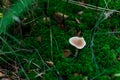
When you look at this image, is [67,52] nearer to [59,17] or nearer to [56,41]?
[56,41]

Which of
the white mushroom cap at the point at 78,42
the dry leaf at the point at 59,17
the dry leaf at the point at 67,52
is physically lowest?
the dry leaf at the point at 67,52

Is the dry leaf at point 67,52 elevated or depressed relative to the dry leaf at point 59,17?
depressed

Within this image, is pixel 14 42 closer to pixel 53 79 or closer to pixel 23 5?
pixel 23 5

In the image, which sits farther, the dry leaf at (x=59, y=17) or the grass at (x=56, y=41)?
the dry leaf at (x=59, y=17)

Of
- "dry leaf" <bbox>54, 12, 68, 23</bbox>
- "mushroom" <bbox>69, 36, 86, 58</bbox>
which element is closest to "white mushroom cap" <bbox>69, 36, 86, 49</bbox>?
"mushroom" <bbox>69, 36, 86, 58</bbox>

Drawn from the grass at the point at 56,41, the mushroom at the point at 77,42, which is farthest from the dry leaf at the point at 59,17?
the mushroom at the point at 77,42

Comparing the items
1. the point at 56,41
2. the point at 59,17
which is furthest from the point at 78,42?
the point at 59,17

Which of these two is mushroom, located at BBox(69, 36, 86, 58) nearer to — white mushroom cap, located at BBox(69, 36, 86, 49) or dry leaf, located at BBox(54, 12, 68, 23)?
white mushroom cap, located at BBox(69, 36, 86, 49)

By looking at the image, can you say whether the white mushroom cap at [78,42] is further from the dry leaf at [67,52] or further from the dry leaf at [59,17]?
the dry leaf at [59,17]

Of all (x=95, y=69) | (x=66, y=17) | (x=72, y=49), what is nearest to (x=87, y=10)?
(x=66, y=17)
